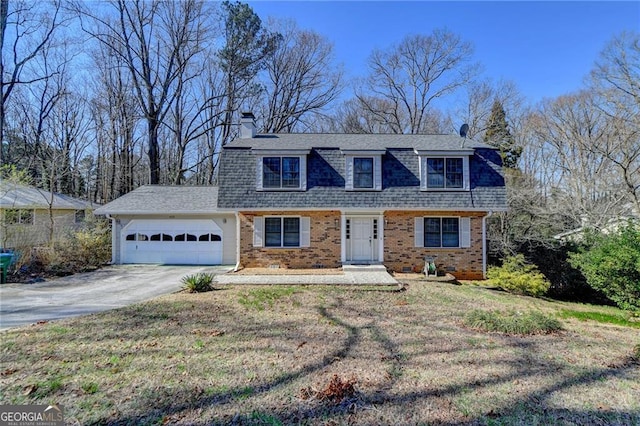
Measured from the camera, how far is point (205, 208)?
13.5m

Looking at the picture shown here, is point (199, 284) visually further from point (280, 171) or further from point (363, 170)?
point (363, 170)

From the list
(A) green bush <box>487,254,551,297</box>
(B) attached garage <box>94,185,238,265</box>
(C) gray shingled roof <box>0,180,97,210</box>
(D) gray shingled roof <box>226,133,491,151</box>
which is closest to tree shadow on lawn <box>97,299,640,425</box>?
(A) green bush <box>487,254,551,297</box>

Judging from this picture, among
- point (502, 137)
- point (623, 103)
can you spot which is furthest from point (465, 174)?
point (502, 137)

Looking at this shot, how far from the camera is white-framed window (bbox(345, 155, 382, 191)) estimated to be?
12242mm

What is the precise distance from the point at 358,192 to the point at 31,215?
15922 millimetres

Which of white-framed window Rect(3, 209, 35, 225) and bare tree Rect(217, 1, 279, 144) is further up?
bare tree Rect(217, 1, 279, 144)

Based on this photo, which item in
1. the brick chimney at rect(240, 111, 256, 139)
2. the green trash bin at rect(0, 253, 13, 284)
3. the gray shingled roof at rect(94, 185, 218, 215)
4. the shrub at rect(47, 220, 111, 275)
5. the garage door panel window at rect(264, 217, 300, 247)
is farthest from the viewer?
the brick chimney at rect(240, 111, 256, 139)

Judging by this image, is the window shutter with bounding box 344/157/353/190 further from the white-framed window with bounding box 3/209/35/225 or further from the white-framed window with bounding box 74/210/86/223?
the white-framed window with bounding box 74/210/86/223

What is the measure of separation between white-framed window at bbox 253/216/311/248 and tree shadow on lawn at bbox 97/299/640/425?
810 centimetres

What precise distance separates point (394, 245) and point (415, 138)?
17.6ft

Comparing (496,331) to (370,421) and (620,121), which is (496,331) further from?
(620,121)

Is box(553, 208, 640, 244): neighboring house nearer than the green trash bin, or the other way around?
the green trash bin

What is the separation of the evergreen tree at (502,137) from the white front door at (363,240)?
11679 millimetres

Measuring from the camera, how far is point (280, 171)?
1235 centimetres
